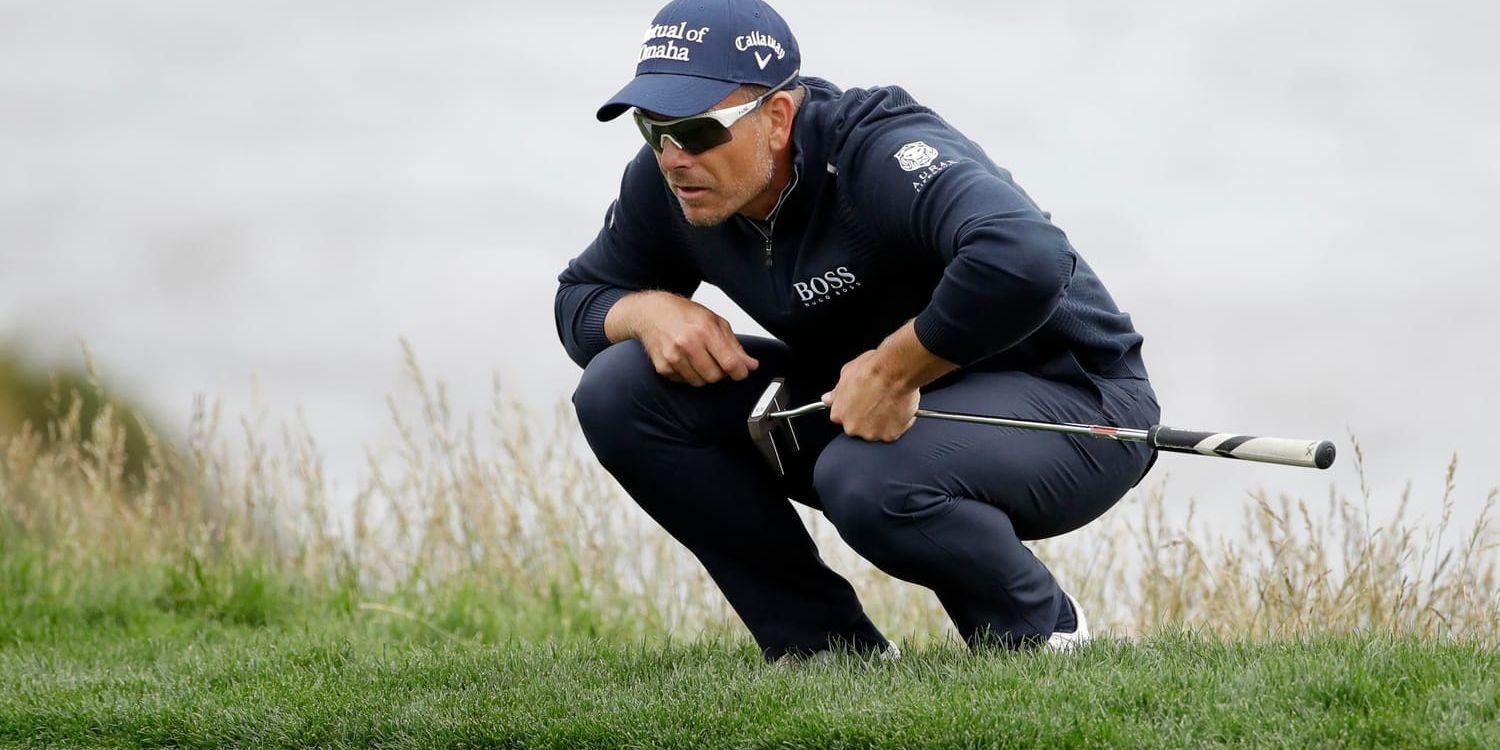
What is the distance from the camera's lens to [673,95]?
4109mm

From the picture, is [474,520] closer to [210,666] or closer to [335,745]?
[210,666]

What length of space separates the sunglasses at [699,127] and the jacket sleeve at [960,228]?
28cm

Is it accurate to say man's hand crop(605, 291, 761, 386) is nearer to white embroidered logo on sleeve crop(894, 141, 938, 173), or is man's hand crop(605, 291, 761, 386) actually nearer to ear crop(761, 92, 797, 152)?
ear crop(761, 92, 797, 152)

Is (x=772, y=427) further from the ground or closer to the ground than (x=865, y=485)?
further from the ground

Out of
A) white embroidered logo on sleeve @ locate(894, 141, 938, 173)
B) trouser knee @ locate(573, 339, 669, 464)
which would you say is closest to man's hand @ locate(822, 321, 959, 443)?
white embroidered logo on sleeve @ locate(894, 141, 938, 173)

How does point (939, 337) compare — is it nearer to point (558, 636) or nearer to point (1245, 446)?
point (1245, 446)

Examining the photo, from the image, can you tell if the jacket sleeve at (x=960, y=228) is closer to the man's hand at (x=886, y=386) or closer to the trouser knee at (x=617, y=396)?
the man's hand at (x=886, y=386)

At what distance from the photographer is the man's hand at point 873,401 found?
4.00m

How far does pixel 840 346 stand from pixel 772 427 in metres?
0.29

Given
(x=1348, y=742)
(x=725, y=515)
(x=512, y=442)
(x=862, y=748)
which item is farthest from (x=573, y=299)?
(x=512, y=442)

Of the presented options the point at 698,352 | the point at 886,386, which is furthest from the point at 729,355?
the point at 886,386

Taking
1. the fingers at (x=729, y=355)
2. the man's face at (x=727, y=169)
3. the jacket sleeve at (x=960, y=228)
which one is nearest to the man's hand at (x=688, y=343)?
the fingers at (x=729, y=355)

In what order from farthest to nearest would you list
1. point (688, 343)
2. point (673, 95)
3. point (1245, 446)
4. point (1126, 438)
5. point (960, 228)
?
point (688, 343) < point (673, 95) < point (1126, 438) < point (960, 228) < point (1245, 446)

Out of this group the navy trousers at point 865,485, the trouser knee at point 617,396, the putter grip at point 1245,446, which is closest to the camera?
the putter grip at point 1245,446
